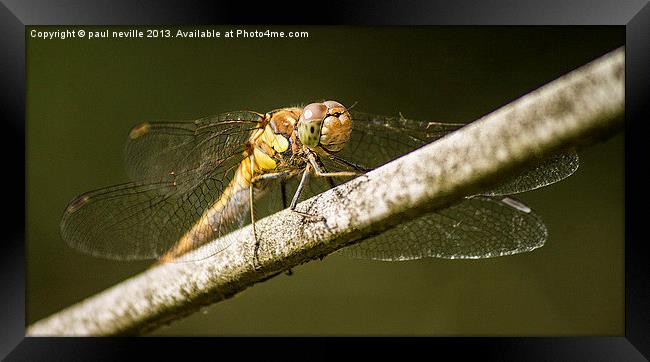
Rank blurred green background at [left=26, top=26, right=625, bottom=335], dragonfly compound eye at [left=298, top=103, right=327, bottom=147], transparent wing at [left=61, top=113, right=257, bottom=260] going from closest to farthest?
1. dragonfly compound eye at [left=298, top=103, right=327, bottom=147]
2. transparent wing at [left=61, top=113, right=257, bottom=260]
3. blurred green background at [left=26, top=26, right=625, bottom=335]

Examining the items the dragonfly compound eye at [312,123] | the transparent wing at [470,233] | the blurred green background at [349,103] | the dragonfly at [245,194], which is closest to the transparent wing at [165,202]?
the dragonfly at [245,194]

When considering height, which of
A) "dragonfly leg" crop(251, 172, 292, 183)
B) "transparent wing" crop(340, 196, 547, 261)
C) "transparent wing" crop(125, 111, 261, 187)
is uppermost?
"transparent wing" crop(125, 111, 261, 187)

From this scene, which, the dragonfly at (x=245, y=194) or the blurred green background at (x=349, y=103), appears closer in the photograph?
the dragonfly at (x=245, y=194)

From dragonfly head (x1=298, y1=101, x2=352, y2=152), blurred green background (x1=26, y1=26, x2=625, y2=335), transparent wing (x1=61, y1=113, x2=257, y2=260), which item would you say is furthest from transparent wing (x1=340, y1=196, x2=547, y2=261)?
blurred green background (x1=26, y1=26, x2=625, y2=335)

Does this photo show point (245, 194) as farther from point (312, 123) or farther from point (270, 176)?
point (312, 123)

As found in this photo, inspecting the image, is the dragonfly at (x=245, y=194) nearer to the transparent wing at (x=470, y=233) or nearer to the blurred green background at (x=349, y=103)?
the transparent wing at (x=470, y=233)

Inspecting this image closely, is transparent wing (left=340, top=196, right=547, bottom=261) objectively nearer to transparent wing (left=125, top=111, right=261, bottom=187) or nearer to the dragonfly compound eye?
the dragonfly compound eye
